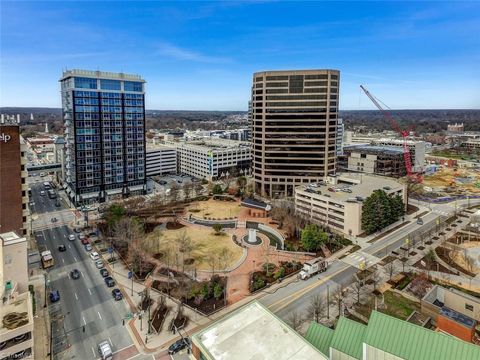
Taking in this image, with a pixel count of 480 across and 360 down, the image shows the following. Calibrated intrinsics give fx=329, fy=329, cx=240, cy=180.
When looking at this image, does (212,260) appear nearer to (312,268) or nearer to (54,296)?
(312,268)

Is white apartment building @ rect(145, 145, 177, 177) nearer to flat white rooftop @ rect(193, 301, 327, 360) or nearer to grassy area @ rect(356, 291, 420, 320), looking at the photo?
grassy area @ rect(356, 291, 420, 320)

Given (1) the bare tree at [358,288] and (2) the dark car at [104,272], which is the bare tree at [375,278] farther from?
(2) the dark car at [104,272]

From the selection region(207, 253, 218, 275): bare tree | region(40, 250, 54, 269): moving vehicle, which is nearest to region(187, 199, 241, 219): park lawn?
region(207, 253, 218, 275): bare tree

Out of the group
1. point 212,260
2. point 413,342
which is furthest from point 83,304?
point 413,342

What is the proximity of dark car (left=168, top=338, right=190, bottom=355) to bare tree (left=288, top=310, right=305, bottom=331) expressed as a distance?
458 inches

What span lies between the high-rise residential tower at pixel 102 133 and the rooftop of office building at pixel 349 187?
46401mm

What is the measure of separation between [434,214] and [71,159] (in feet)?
300

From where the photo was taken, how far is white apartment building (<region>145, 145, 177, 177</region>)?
117 meters

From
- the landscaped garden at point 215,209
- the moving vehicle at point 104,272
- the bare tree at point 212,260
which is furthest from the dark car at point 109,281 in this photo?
the landscaped garden at point 215,209

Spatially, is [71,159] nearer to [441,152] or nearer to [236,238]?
[236,238]

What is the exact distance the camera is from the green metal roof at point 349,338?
80.6ft

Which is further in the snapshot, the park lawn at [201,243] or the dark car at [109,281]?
the park lawn at [201,243]

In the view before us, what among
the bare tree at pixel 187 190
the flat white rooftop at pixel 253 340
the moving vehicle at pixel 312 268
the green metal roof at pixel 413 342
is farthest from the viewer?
the bare tree at pixel 187 190

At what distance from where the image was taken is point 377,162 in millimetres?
115875
